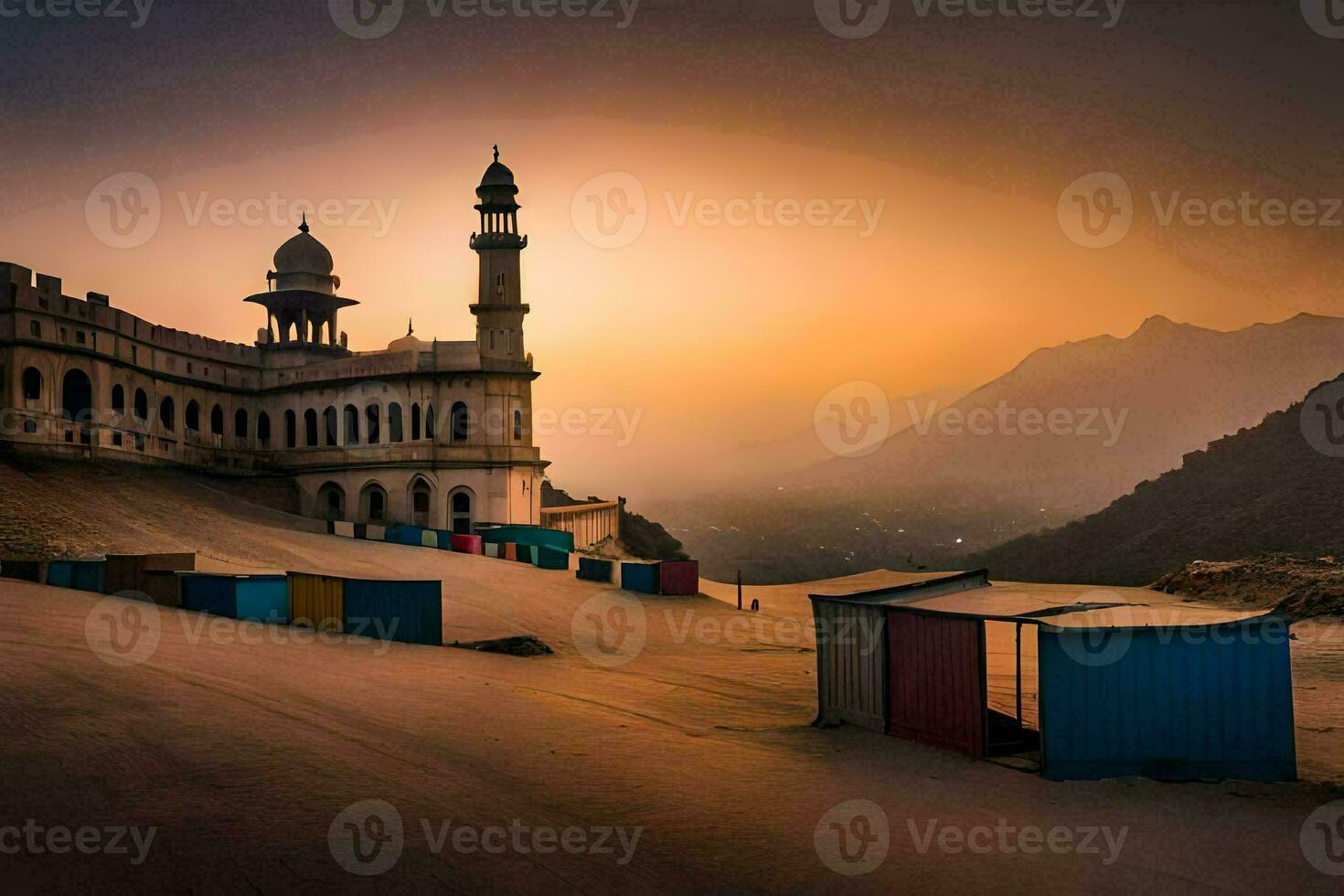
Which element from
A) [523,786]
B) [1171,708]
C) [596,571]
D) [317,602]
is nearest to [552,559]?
[596,571]

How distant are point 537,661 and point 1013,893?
536 inches

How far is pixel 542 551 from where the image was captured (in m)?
39.3

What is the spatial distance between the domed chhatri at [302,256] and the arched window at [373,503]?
15.6 meters

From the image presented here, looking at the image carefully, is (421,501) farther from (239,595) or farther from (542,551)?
(239,595)

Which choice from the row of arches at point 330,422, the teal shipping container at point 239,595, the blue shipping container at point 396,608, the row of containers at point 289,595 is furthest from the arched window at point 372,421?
the blue shipping container at point 396,608

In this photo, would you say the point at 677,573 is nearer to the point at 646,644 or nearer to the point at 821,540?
the point at 646,644

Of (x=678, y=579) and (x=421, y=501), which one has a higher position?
(x=421, y=501)

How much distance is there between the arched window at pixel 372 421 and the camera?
51406 mm

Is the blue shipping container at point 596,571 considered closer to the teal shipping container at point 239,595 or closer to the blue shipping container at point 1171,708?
the teal shipping container at point 239,595

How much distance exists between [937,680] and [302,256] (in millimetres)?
53340

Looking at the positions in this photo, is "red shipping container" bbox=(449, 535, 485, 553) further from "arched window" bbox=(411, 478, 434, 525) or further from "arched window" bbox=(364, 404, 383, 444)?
"arched window" bbox=(364, 404, 383, 444)

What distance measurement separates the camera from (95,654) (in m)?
15.6

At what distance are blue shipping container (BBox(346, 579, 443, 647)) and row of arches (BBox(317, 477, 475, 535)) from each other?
26.1 m

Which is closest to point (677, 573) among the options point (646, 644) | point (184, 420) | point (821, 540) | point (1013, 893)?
point (646, 644)
